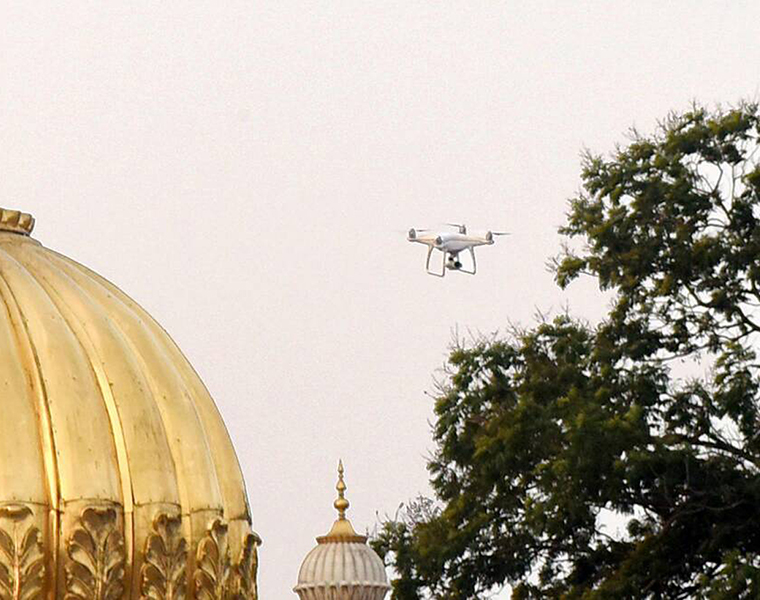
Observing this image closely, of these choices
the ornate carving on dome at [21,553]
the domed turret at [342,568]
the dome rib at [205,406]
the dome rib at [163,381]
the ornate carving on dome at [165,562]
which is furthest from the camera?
the domed turret at [342,568]

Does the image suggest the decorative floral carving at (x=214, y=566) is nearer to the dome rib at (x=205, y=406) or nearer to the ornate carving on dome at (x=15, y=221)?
the dome rib at (x=205, y=406)

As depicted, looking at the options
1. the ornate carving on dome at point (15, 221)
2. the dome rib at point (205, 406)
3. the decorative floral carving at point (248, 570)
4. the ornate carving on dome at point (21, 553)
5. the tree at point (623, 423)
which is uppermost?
the tree at point (623, 423)

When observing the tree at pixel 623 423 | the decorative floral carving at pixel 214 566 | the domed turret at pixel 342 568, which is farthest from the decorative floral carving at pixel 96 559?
the domed turret at pixel 342 568

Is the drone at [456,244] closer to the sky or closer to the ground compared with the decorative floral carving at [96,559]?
closer to the sky

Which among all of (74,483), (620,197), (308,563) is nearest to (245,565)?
(74,483)

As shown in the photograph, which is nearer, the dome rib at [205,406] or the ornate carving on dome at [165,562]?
the ornate carving on dome at [165,562]

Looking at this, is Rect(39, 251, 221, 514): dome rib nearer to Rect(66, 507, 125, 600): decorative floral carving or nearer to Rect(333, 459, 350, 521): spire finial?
Rect(66, 507, 125, 600): decorative floral carving

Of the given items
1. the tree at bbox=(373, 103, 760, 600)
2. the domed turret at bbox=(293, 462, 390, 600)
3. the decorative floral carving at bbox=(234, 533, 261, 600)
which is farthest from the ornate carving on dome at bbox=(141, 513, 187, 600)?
the domed turret at bbox=(293, 462, 390, 600)

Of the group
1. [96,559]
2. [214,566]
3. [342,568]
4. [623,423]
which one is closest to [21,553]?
[96,559]
